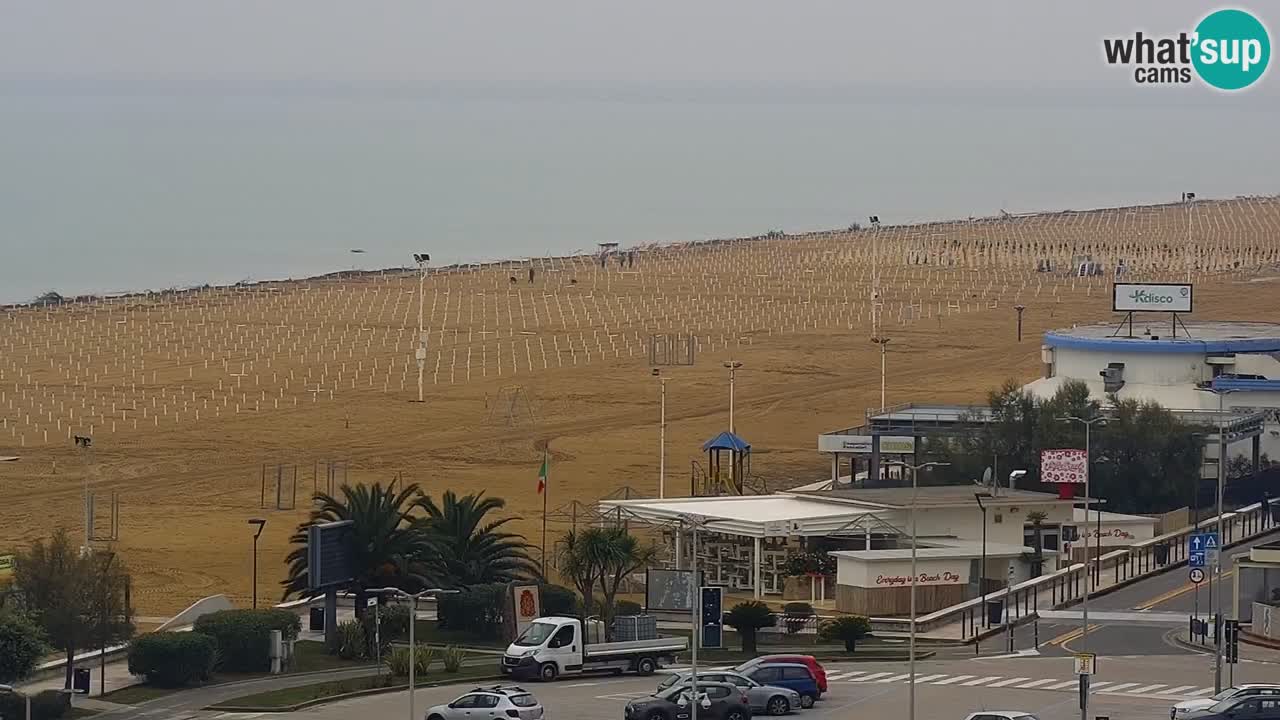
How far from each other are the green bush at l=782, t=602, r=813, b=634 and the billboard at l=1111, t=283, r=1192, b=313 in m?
44.3

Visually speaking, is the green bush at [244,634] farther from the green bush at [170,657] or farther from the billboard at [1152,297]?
the billboard at [1152,297]

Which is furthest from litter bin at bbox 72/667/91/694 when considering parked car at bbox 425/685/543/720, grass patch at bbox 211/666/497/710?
parked car at bbox 425/685/543/720

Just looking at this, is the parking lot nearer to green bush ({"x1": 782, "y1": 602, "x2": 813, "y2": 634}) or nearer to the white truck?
the white truck

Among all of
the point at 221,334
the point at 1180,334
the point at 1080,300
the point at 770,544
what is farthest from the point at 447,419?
the point at 1080,300

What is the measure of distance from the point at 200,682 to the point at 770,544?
80.3 feet

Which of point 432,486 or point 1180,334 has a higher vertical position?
point 1180,334

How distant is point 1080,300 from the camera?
19600 cm

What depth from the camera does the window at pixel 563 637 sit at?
195 ft

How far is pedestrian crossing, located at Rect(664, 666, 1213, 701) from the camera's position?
186ft

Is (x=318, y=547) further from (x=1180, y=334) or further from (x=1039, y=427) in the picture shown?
(x=1180, y=334)

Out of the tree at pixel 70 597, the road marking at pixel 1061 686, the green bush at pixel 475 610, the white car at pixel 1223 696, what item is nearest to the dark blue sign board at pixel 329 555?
the green bush at pixel 475 610

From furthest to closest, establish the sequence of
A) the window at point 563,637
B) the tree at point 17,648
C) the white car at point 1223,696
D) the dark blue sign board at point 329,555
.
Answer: the dark blue sign board at point 329,555
the window at point 563,637
the tree at point 17,648
the white car at point 1223,696

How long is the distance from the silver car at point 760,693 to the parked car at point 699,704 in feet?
1.08

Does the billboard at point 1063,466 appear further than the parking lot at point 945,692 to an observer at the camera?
Yes
